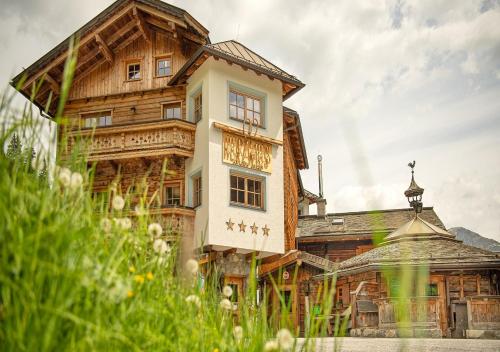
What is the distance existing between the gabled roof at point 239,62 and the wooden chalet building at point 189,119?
0.14ft

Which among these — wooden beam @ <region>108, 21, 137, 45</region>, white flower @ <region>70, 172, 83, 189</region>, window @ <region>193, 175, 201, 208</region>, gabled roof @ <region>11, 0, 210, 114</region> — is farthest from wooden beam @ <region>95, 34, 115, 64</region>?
white flower @ <region>70, 172, 83, 189</region>

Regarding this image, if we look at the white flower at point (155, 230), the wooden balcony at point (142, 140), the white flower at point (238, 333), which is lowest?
the white flower at point (238, 333)

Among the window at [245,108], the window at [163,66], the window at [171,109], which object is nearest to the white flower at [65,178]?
the window at [245,108]

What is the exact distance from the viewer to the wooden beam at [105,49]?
56.9 ft

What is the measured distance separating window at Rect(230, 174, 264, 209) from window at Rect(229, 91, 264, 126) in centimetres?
179

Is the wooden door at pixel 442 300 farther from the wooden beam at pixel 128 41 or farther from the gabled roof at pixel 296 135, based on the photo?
the wooden beam at pixel 128 41

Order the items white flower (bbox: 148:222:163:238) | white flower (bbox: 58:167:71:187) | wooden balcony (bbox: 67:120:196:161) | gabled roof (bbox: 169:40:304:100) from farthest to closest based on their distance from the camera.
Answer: gabled roof (bbox: 169:40:304:100) → wooden balcony (bbox: 67:120:196:161) → white flower (bbox: 148:222:163:238) → white flower (bbox: 58:167:71:187)

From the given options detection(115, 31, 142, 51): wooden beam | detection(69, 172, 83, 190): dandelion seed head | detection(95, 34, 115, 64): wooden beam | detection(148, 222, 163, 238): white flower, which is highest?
detection(115, 31, 142, 51): wooden beam

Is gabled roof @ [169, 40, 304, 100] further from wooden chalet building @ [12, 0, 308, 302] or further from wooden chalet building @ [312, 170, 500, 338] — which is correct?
wooden chalet building @ [312, 170, 500, 338]

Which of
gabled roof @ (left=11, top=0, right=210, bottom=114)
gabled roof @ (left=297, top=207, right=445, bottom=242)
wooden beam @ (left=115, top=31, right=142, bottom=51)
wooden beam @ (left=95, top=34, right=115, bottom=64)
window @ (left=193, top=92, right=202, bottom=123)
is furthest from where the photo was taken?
gabled roof @ (left=297, top=207, right=445, bottom=242)

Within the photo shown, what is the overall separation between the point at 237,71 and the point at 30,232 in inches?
599

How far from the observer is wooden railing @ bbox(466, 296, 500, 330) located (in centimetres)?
1611

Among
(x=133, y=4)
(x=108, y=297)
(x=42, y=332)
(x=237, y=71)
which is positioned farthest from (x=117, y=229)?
(x=133, y=4)

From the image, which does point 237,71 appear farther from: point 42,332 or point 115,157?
point 42,332
